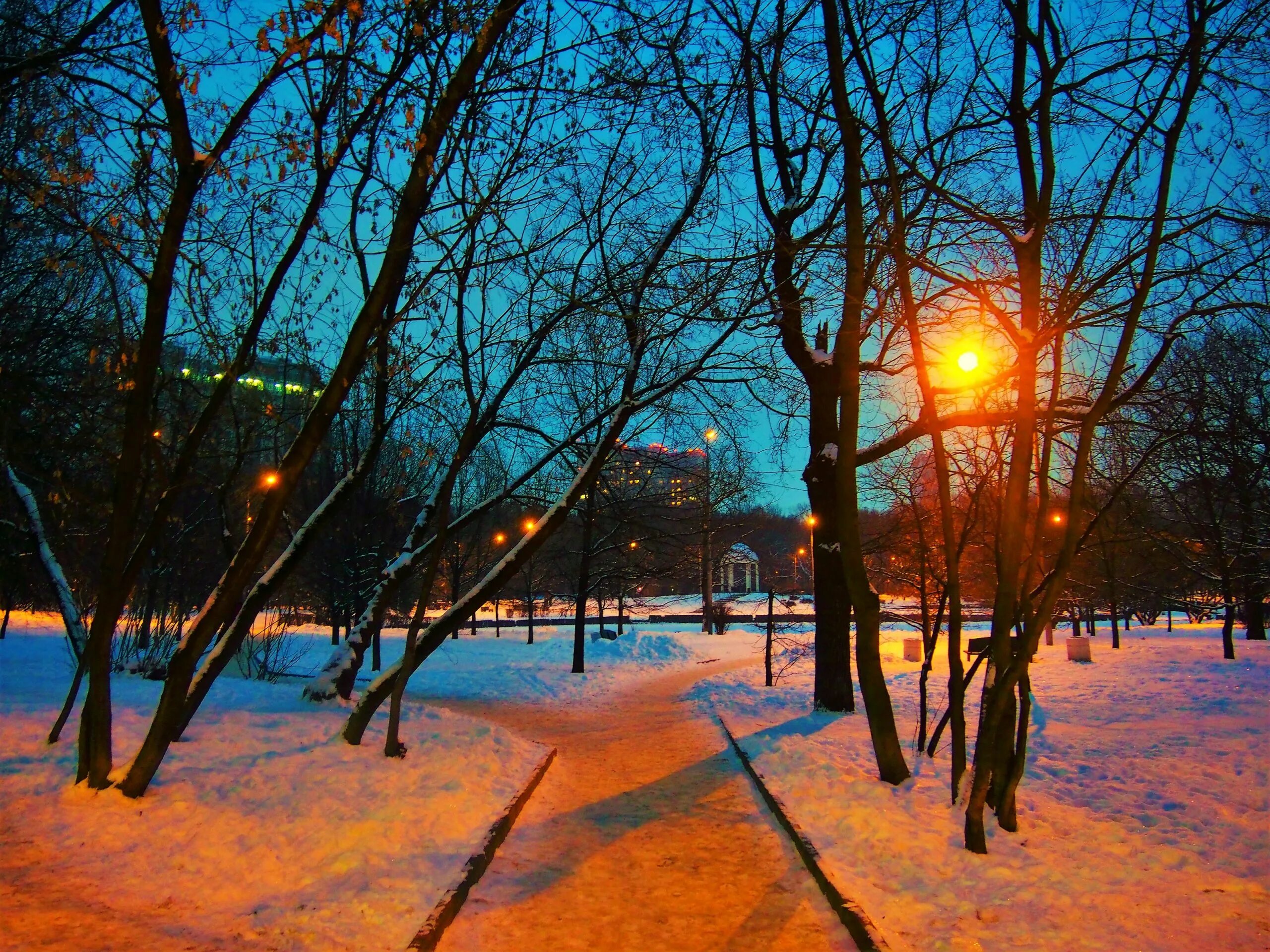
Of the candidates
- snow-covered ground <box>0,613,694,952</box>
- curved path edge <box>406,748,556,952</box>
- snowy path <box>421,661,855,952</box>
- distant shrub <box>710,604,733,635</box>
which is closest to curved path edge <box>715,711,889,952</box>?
snowy path <box>421,661,855,952</box>

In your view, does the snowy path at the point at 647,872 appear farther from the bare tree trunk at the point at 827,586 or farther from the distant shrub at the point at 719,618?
the distant shrub at the point at 719,618

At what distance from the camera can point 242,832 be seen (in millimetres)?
5301

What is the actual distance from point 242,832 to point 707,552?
82.1 feet

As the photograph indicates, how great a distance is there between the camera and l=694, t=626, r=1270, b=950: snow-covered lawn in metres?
4.59

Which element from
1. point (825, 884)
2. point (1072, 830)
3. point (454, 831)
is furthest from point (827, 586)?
point (454, 831)

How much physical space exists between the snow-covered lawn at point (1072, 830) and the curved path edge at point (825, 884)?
87 millimetres

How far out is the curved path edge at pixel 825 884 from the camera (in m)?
4.36

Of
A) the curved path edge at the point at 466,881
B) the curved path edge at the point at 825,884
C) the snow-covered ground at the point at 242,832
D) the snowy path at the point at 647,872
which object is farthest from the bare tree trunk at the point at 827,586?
the curved path edge at the point at 466,881

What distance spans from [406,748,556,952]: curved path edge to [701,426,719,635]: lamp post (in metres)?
6.03

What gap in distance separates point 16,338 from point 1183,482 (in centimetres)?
2050

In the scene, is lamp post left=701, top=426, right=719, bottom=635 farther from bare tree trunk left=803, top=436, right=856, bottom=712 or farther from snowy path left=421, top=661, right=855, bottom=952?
snowy path left=421, top=661, right=855, bottom=952

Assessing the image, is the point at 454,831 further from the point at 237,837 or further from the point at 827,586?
the point at 827,586

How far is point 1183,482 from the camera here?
Answer: 17.3 m

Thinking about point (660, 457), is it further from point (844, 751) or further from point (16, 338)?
point (16, 338)
